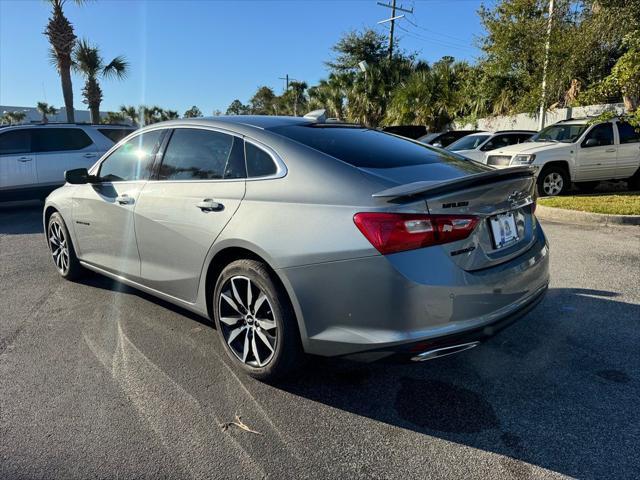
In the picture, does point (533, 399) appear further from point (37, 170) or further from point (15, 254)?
point (37, 170)

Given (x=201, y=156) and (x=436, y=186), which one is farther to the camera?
(x=201, y=156)

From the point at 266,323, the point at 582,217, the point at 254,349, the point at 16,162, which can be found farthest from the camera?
the point at 16,162

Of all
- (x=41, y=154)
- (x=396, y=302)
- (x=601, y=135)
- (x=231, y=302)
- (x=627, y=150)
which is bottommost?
(x=231, y=302)

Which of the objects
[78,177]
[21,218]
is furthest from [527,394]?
[21,218]

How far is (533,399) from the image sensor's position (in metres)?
2.80

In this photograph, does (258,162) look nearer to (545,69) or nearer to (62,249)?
(62,249)

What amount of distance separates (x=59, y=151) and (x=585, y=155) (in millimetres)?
11308

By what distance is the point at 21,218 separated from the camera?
9.57 meters

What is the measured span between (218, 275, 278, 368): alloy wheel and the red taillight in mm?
813

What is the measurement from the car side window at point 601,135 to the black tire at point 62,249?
10385mm

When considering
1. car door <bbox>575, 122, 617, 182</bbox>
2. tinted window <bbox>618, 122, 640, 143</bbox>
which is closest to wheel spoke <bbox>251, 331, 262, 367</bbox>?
car door <bbox>575, 122, 617, 182</bbox>

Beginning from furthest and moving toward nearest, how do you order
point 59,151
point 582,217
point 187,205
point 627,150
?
point 627,150 < point 59,151 < point 582,217 < point 187,205

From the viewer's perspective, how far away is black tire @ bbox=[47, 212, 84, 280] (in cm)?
496

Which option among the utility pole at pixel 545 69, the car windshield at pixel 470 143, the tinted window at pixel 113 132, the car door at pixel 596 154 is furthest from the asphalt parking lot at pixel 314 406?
the utility pole at pixel 545 69
